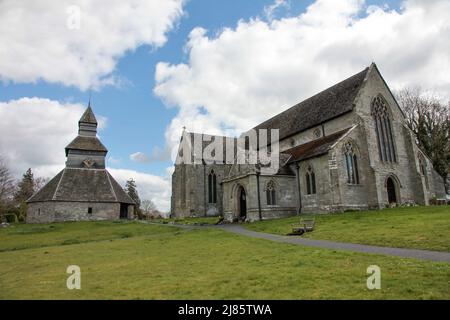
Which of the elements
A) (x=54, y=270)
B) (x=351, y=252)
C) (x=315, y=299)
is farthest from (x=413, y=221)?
(x=54, y=270)

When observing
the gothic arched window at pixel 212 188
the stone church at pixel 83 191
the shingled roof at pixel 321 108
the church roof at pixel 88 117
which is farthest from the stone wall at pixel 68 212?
the shingled roof at pixel 321 108

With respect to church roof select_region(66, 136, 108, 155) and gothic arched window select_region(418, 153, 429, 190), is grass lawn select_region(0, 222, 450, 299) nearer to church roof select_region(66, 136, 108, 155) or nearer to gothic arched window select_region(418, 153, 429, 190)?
gothic arched window select_region(418, 153, 429, 190)

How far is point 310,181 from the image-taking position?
27.7m

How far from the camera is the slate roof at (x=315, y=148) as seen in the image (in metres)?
Answer: 26.4

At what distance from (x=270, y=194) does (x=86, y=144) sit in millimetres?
30759

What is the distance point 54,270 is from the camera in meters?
9.95

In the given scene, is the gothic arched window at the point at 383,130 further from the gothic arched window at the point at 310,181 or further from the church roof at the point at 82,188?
the church roof at the point at 82,188

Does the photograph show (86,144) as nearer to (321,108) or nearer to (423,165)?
(321,108)

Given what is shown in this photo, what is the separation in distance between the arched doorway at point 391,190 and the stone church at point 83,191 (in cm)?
3264

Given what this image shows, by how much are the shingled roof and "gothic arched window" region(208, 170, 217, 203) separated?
1285cm

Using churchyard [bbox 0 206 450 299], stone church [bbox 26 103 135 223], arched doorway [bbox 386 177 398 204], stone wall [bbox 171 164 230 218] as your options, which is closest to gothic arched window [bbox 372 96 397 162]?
arched doorway [bbox 386 177 398 204]

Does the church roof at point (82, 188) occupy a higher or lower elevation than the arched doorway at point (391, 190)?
higher
